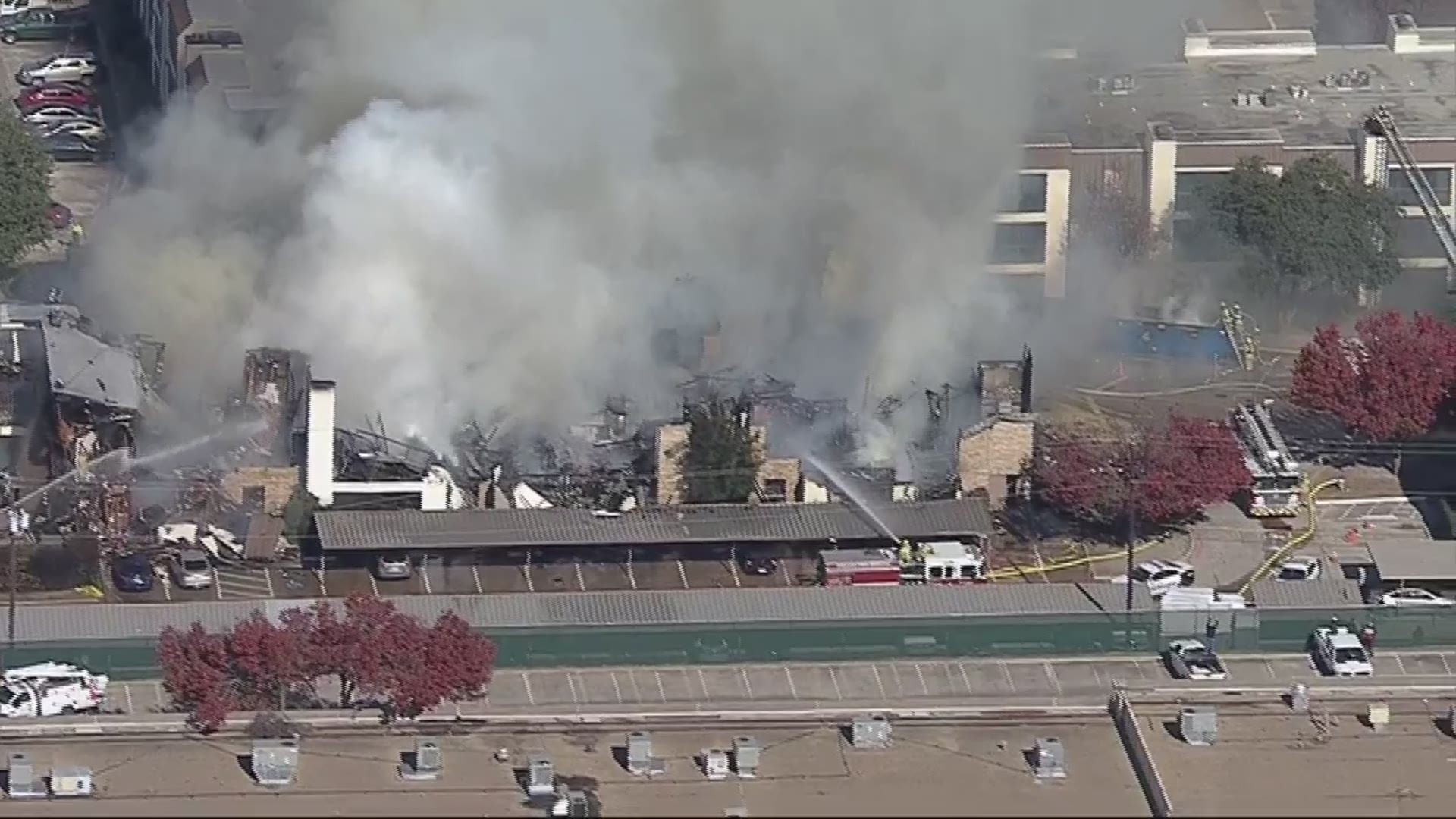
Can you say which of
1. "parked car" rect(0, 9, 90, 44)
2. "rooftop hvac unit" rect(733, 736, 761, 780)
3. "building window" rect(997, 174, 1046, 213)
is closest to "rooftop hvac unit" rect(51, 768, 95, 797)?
"rooftop hvac unit" rect(733, 736, 761, 780)

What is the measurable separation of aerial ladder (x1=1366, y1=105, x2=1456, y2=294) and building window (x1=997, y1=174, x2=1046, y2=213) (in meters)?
2.87

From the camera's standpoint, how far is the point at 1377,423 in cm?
2975

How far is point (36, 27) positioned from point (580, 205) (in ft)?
25.5

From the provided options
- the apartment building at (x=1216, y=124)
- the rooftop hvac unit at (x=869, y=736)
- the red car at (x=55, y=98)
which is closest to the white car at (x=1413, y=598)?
the rooftop hvac unit at (x=869, y=736)

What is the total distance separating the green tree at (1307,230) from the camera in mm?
33500

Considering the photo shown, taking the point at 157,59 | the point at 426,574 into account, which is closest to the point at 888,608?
the point at 426,574

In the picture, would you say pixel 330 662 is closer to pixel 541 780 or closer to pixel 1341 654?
pixel 541 780

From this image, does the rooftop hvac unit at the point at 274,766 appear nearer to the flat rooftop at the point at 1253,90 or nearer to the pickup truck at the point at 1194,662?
the pickup truck at the point at 1194,662

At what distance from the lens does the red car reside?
3603 centimetres

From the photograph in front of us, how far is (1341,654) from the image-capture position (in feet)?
85.7

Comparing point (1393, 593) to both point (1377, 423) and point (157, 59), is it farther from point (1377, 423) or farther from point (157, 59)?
point (157, 59)

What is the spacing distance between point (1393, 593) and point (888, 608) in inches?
128

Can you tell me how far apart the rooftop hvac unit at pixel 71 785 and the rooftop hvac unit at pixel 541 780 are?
226cm

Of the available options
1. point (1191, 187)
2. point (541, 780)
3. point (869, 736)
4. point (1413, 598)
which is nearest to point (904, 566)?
point (1413, 598)
